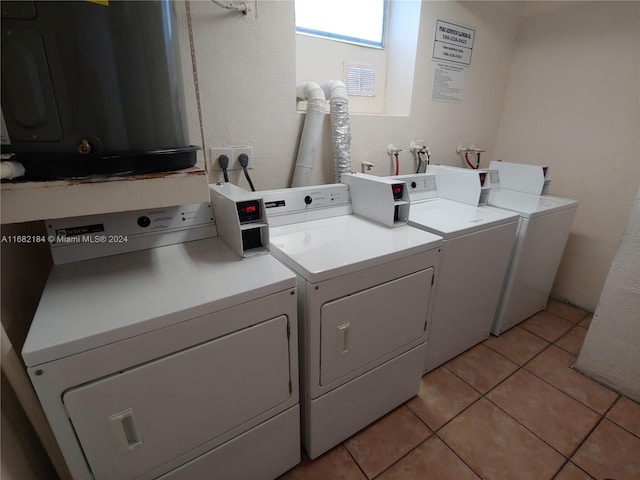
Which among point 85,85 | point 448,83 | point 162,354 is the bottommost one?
point 162,354

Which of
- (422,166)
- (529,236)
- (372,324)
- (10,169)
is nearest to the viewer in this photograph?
(10,169)

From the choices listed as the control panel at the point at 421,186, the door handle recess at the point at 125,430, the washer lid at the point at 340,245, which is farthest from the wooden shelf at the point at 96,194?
the control panel at the point at 421,186

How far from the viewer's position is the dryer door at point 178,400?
0.80 meters

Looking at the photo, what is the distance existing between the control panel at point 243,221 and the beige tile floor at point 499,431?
95 cm

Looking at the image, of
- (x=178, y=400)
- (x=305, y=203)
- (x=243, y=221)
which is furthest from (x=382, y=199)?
(x=178, y=400)

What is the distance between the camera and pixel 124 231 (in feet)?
3.86

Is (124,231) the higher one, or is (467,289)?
(124,231)

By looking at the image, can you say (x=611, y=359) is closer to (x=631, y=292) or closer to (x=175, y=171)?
(x=631, y=292)

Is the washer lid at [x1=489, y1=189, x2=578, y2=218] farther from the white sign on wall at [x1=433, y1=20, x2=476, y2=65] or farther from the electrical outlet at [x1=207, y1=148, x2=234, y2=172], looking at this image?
the electrical outlet at [x1=207, y1=148, x2=234, y2=172]

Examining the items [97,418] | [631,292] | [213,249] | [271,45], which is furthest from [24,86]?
[631,292]

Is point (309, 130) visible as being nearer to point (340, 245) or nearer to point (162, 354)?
point (340, 245)

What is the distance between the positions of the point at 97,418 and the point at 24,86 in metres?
0.81

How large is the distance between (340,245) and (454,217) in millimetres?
800

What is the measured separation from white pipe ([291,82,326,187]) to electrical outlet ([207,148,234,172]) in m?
0.36
